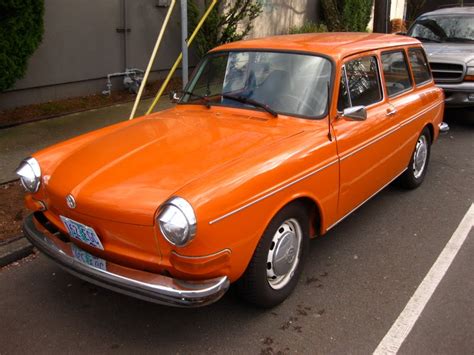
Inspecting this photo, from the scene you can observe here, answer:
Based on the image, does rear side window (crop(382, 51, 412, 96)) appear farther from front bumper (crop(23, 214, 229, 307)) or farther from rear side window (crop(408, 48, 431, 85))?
front bumper (crop(23, 214, 229, 307))

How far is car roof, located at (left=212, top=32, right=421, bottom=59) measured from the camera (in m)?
3.90

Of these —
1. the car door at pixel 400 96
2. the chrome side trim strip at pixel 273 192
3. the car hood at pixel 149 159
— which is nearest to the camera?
the chrome side trim strip at pixel 273 192

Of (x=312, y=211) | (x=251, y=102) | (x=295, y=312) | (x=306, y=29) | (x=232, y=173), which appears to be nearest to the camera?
(x=232, y=173)

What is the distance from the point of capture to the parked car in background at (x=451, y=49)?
25.1 feet

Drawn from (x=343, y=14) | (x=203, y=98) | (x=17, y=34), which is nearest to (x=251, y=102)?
(x=203, y=98)

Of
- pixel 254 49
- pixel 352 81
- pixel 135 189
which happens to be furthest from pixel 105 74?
pixel 135 189

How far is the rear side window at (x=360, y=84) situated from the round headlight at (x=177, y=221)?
1739 mm

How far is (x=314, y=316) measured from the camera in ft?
10.6

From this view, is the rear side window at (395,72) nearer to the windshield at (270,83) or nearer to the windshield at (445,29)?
the windshield at (270,83)

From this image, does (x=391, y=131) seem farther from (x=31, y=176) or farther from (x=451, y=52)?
(x=451, y=52)

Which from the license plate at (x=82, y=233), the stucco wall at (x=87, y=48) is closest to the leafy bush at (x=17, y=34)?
the stucco wall at (x=87, y=48)

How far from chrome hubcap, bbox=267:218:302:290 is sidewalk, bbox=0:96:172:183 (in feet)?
11.0

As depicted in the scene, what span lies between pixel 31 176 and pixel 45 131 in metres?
3.81

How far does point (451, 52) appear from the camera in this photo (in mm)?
7938
